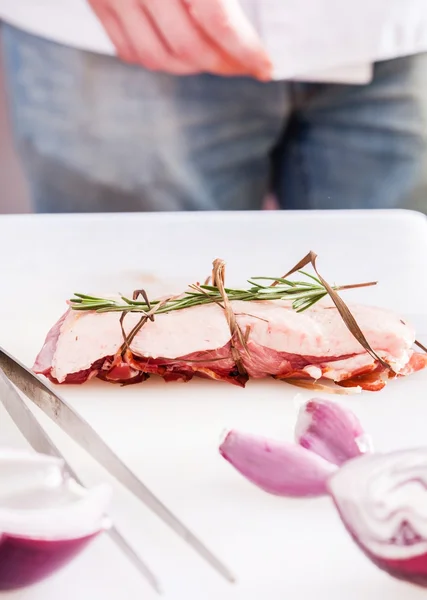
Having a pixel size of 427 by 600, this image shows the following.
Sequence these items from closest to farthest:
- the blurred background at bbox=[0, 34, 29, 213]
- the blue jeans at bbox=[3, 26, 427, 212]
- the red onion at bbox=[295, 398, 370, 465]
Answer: the red onion at bbox=[295, 398, 370, 465], the blue jeans at bbox=[3, 26, 427, 212], the blurred background at bbox=[0, 34, 29, 213]

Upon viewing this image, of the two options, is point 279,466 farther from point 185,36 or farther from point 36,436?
point 185,36

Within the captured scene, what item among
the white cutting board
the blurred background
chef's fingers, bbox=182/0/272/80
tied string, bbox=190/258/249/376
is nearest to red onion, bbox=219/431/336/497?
the white cutting board

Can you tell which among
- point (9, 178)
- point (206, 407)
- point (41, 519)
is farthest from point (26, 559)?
point (9, 178)

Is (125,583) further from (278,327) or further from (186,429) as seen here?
(278,327)

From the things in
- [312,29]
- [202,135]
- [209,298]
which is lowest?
[202,135]

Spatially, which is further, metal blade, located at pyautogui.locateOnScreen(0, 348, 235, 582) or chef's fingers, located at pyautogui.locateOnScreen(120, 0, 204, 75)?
chef's fingers, located at pyautogui.locateOnScreen(120, 0, 204, 75)

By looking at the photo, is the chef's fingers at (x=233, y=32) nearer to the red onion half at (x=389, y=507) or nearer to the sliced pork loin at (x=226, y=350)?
the sliced pork loin at (x=226, y=350)

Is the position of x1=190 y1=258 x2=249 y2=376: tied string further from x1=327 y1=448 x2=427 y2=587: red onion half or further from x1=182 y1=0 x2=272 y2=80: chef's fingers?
x1=182 y1=0 x2=272 y2=80: chef's fingers
